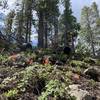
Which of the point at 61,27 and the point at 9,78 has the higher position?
the point at 61,27

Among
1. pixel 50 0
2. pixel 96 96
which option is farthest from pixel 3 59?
pixel 50 0

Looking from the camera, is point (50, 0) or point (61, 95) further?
point (50, 0)

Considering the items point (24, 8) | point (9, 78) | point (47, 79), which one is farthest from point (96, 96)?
point (24, 8)

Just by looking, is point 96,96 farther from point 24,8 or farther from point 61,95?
point 24,8

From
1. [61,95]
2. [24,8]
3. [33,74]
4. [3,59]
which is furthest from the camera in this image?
[24,8]

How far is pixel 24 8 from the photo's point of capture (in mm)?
50594

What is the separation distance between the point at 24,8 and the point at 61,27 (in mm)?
9107

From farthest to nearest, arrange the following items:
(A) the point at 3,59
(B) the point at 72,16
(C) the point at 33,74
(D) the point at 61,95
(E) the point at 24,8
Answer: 1. (B) the point at 72,16
2. (E) the point at 24,8
3. (A) the point at 3,59
4. (C) the point at 33,74
5. (D) the point at 61,95

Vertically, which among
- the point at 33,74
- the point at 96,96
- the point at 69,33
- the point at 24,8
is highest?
the point at 24,8

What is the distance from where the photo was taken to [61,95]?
9344mm

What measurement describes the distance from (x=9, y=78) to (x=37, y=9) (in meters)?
35.5

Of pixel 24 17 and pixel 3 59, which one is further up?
pixel 24 17

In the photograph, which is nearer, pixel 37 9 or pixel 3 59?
pixel 3 59

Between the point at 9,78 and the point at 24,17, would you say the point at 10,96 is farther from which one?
the point at 24,17
